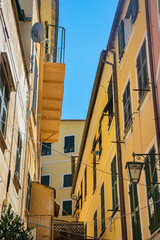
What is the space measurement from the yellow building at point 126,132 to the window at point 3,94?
2.92 meters

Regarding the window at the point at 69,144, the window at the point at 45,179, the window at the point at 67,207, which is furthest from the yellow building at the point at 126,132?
the window at the point at 69,144

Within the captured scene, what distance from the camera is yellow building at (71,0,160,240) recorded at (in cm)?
959

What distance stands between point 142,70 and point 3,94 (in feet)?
12.3

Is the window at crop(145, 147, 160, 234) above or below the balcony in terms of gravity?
below

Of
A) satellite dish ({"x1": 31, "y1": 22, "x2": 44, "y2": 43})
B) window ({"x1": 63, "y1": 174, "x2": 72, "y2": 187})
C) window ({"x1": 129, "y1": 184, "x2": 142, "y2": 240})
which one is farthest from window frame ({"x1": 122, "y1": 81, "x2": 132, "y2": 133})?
window ({"x1": 63, "y1": 174, "x2": 72, "y2": 187})

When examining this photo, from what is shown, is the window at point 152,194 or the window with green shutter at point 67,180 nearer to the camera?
the window at point 152,194

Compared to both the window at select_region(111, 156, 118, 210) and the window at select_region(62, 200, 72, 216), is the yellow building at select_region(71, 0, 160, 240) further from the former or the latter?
the window at select_region(62, 200, 72, 216)

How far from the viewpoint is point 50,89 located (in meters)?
18.7

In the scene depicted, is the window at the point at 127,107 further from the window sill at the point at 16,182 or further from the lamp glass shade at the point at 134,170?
the window sill at the point at 16,182

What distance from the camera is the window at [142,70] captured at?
10266 millimetres

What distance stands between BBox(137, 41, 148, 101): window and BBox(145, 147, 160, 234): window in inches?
70.7

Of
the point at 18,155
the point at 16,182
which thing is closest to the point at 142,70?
the point at 18,155

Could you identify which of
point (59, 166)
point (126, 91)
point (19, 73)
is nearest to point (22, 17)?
point (19, 73)

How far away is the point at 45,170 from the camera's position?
119 ft
